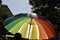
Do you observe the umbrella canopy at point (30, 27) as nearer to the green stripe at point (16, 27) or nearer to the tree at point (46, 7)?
the green stripe at point (16, 27)

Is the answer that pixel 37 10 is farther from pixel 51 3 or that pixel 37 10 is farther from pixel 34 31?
pixel 34 31

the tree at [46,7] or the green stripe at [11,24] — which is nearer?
the green stripe at [11,24]

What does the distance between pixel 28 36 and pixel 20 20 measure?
0.83 meters

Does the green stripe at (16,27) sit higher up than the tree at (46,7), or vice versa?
the green stripe at (16,27)

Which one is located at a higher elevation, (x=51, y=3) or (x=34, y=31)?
(x=34, y=31)

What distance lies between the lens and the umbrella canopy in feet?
31.7

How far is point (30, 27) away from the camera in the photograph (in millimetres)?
9711

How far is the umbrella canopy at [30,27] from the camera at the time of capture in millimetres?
9648

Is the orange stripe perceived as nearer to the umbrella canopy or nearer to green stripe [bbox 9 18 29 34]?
the umbrella canopy

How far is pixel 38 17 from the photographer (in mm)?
9828

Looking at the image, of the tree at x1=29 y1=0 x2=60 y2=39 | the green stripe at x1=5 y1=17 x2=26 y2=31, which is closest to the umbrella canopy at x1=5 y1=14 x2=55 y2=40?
the green stripe at x1=5 y1=17 x2=26 y2=31

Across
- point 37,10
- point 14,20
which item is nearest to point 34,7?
point 37,10

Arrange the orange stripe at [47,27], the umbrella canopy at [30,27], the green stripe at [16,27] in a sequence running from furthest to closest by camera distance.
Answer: the orange stripe at [47,27]
the green stripe at [16,27]
the umbrella canopy at [30,27]

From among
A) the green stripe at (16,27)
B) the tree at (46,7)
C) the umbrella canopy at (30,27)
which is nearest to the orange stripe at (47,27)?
the umbrella canopy at (30,27)
